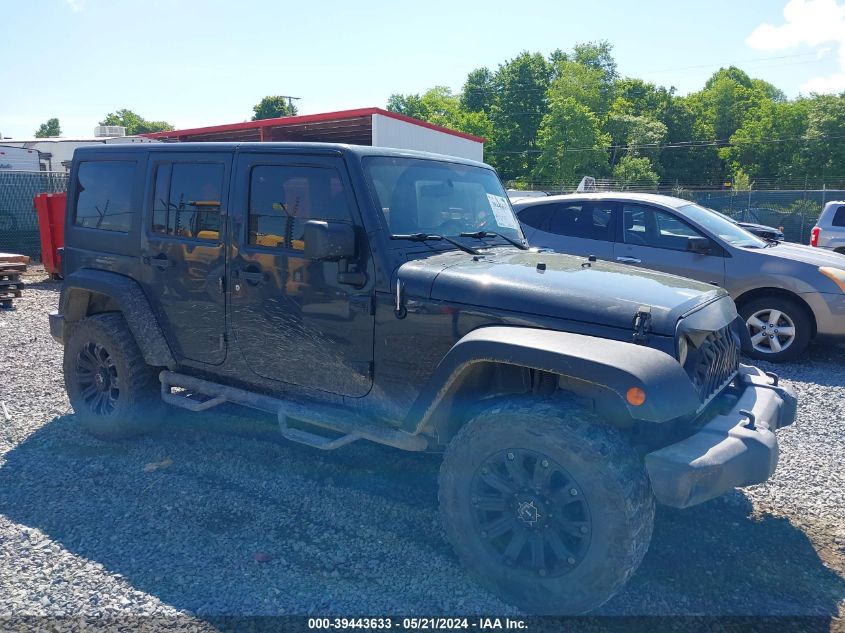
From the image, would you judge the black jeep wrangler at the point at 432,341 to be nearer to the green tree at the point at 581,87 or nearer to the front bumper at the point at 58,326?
the front bumper at the point at 58,326

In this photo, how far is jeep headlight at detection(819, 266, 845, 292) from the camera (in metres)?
6.88

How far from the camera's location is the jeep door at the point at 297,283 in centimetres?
359

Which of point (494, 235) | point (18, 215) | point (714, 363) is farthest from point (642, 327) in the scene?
point (18, 215)

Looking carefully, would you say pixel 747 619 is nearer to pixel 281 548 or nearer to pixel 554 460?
pixel 554 460

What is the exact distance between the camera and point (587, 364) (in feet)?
9.02

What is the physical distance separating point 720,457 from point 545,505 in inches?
29.8

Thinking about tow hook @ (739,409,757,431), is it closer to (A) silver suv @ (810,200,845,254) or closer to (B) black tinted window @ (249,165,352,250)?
(B) black tinted window @ (249,165,352,250)

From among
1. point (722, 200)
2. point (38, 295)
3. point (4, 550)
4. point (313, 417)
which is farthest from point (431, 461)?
point (722, 200)

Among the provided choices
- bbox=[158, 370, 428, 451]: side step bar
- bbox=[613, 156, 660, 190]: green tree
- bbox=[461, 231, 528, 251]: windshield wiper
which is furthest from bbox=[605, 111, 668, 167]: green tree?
bbox=[158, 370, 428, 451]: side step bar

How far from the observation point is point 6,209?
51.5 ft

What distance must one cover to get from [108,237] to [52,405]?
190cm

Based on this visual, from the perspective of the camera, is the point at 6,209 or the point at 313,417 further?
the point at 6,209

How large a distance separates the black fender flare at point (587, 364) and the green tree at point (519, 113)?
207 feet

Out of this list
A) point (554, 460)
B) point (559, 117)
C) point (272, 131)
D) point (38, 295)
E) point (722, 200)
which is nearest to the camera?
point (554, 460)
